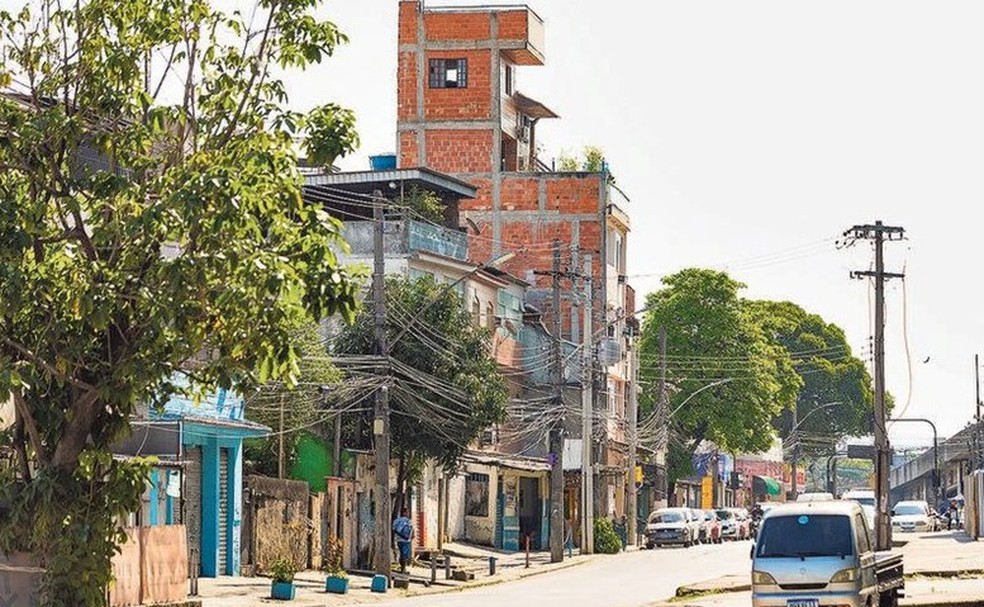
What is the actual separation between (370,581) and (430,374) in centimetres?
920

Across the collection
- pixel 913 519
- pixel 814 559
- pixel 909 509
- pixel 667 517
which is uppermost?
pixel 814 559

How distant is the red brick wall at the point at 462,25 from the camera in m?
87.4

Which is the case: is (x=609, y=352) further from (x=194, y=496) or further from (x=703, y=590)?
(x=703, y=590)

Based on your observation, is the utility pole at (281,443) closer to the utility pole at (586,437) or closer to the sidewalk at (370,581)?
the sidewalk at (370,581)

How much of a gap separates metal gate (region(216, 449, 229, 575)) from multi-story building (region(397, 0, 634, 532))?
40811 mm

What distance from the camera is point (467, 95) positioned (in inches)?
3467

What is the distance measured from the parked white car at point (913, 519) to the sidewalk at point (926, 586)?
115 ft

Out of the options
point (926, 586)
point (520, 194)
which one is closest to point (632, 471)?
point (520, 194)

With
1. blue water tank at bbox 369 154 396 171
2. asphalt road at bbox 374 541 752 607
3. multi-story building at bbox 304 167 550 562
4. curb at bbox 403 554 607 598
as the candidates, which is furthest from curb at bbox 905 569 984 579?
blue water tank at bbox 369 154 396 171

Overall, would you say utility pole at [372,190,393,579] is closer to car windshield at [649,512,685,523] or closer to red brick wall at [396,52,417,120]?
car windshield at [649,512,685,523]

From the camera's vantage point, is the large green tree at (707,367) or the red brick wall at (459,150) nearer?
the red brick wall at (459,150)

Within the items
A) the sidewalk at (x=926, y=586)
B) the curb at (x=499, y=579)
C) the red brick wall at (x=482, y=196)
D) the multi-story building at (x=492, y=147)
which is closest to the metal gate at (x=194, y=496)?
Answer: the curb at (x=499, y=579)

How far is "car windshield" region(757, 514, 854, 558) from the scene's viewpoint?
31297 millimetres

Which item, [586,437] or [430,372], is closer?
[430,372]
